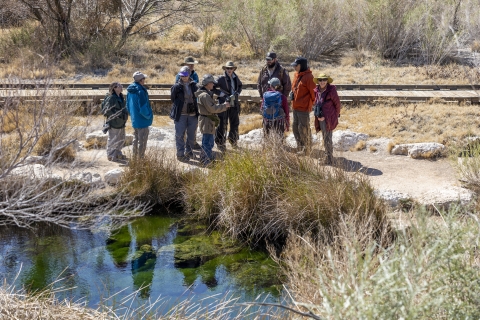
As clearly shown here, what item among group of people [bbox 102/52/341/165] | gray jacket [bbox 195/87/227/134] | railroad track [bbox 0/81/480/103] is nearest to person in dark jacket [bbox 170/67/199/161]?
group of people [bbox 102/52/341/165]

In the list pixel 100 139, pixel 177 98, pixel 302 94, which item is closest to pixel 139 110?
pixel 177 98

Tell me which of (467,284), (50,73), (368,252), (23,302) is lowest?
(23,302)

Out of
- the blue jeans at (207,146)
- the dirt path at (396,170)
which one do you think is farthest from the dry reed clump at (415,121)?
the blue jeans at (207,146)

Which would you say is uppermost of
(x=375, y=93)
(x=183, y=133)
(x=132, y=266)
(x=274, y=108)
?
(x=274, y=108)

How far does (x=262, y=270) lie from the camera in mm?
7664

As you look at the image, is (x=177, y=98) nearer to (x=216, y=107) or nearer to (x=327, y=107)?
(x=216, y=107)

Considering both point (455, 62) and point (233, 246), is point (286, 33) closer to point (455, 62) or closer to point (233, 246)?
point (455, 62)

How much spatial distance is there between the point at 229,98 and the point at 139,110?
133cm

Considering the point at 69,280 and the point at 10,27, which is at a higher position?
the point at 10,27

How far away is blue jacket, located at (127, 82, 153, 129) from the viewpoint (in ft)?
31.1

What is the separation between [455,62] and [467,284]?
15139 mm

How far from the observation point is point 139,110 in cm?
962

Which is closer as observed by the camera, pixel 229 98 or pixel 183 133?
pixel 229 98

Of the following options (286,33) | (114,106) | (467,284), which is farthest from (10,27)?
(467,284)
